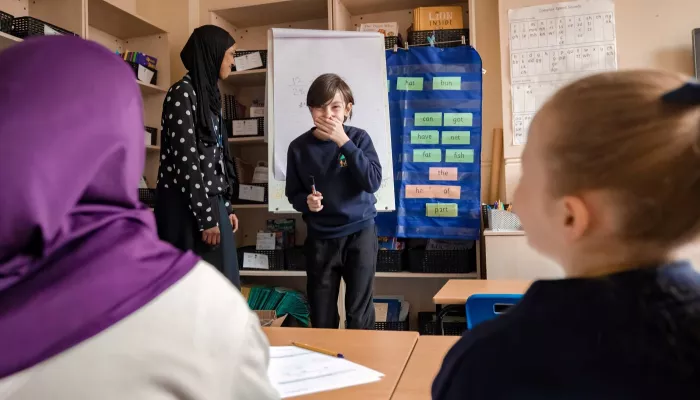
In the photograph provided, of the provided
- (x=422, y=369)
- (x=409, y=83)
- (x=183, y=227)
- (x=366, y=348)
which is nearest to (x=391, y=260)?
(x=409, y=83)

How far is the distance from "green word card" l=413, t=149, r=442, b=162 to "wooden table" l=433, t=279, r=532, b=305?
4.32ft

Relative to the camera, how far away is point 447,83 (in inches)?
126

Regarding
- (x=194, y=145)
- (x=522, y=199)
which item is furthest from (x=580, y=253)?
(x=194, y=145)

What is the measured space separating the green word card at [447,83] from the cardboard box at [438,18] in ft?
1.11

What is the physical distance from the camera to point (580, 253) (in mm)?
575

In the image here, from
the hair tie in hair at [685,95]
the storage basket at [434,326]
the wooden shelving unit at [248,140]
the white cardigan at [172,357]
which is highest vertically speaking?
the wooden shelving unit at [248,140]

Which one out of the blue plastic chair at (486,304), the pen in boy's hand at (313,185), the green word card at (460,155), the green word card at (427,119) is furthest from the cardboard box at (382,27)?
A: the blue plastic chair at (486,304)

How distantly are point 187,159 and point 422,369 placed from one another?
1582 mm

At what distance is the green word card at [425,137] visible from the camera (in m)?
3.19

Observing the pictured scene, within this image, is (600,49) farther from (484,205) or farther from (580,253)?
(580,253)

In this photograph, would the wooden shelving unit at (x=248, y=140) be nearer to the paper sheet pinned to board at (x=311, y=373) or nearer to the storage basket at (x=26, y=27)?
the storage basket at (x=26, y=27)

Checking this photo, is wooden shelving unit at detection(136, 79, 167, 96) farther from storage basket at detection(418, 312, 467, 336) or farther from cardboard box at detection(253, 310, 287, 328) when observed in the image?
storage basket at detection(418, 312, 467, 336)

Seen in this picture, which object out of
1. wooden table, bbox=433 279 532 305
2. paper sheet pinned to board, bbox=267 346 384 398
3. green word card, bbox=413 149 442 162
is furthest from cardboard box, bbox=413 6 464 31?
paper sheet pinned to board, bbox=267 346 384 398

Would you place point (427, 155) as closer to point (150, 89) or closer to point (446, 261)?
point (446, 261)
